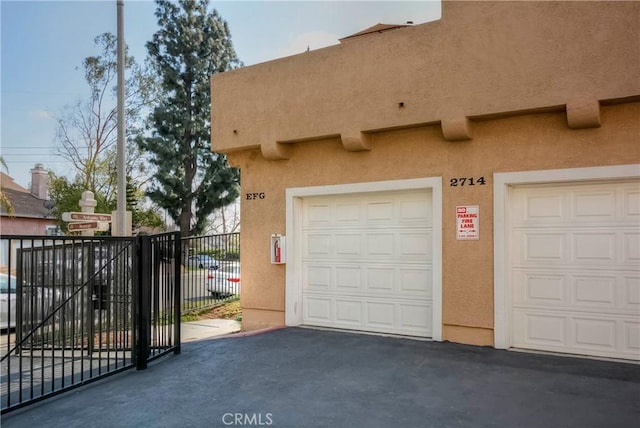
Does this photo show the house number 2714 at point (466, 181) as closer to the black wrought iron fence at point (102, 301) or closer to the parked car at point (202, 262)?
the black wrought iron fence at point (102, 301)

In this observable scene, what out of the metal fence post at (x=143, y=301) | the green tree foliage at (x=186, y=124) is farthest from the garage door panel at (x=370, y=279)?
the green tree foliage at (x=186, y=124)

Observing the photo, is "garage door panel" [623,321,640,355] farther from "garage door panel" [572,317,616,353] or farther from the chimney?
the chimney

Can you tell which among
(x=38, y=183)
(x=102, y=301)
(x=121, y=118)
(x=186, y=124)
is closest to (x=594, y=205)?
(x=102, y=301)

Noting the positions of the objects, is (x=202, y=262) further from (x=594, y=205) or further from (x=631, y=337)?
(x=631, y=337)

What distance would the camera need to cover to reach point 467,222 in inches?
254

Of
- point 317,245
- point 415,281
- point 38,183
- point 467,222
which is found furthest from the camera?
point 38,183

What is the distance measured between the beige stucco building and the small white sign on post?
2 centimetres

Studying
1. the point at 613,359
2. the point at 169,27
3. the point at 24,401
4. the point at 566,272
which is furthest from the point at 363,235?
the point at 169,27

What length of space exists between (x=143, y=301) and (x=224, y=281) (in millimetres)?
6392

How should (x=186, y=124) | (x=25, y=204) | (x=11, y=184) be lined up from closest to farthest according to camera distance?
(x=186, y=124), (x=25, y=204), (x=11, y=184)

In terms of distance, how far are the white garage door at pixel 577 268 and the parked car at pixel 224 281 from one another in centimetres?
742

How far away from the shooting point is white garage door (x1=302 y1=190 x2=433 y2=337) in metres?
6.99

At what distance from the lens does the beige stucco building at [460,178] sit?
5.63 meters

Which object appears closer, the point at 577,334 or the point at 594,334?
the point at 594,334
